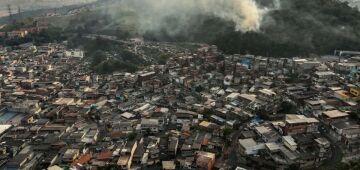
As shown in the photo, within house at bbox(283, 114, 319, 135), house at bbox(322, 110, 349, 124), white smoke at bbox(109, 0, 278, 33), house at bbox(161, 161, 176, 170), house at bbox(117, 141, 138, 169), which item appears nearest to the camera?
house at bbox(161, 161, 176, 170)

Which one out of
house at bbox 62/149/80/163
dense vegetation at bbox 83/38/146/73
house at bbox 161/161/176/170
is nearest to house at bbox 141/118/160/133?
house at bbox 161/161/176/170

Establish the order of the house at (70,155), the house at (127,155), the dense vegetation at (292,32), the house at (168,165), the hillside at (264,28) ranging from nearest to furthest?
the house at (168,165) → the house at (127,155) → the house at (70,155) → the dense vegetation at (292,32) → the hillside at (264,28)

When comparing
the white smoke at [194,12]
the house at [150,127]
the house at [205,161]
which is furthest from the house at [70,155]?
the white smoke at [194,12]

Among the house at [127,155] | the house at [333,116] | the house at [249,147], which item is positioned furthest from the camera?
the house at [333,116]

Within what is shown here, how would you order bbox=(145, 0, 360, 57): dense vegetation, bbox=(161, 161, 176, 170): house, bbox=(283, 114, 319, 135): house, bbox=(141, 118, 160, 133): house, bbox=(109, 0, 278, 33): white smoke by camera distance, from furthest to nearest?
1. bbox=(109, 0, 278, 33): white smoke
2. bbox=(145, 0, 360, 57): dense vegetation
3. bbox=(141, 118, 160, 133): house
4. bbox=(283, 114, 319, 135): house
5. bbox=(161, 161, 176, 170): house

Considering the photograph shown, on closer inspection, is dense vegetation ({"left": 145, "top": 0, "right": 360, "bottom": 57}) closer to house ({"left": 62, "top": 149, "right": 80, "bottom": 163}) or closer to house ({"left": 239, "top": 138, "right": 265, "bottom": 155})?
house ({"left": 239, "top": 138, "right": 265, "bottom": 155})

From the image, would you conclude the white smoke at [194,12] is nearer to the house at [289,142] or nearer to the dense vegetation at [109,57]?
the dense vegetation at [109,57]

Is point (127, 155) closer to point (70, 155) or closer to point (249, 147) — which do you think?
point (70, 155)

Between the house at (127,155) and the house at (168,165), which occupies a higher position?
the house at (127,155)
